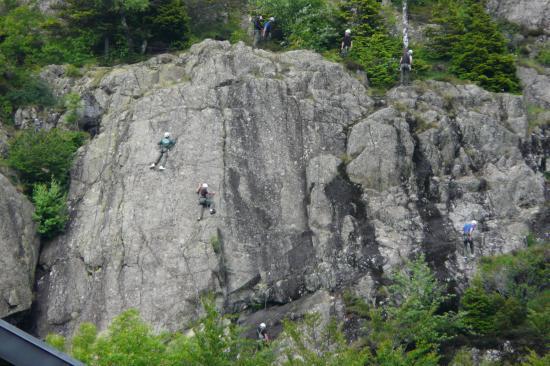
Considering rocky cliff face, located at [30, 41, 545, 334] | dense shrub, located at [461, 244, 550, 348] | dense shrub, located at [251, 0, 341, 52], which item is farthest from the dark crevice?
dense shrub, located at [251, 0, 341, 52]

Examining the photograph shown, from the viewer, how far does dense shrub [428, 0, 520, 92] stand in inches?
1372

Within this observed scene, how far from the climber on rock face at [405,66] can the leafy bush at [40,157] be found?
575 inches

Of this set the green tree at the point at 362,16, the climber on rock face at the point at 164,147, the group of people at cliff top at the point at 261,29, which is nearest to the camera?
the climber on rock face at the point at 164,147

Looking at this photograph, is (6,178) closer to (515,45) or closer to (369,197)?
(369,197)

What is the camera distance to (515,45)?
1502 inches

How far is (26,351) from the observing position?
364 inches

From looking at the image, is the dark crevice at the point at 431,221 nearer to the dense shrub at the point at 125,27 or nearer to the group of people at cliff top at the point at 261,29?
the group of people at cliff top at the point at 261,29

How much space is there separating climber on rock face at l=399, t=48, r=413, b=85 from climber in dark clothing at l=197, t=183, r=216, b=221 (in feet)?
35.9

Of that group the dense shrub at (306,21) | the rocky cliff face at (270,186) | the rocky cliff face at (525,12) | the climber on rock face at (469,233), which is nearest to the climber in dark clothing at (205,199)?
the rocky cliff face at (270,186)

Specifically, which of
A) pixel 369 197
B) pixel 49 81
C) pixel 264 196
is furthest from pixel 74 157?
pixel 369 197

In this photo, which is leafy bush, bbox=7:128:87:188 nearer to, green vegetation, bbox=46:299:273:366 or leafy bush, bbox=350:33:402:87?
green vegetation, bbox=46:299:273:366

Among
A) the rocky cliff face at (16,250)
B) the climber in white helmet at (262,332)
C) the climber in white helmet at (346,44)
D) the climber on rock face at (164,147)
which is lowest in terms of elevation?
the climber in white helmet at (262,332)

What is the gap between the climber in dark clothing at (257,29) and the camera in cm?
3684

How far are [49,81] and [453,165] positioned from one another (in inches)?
719
